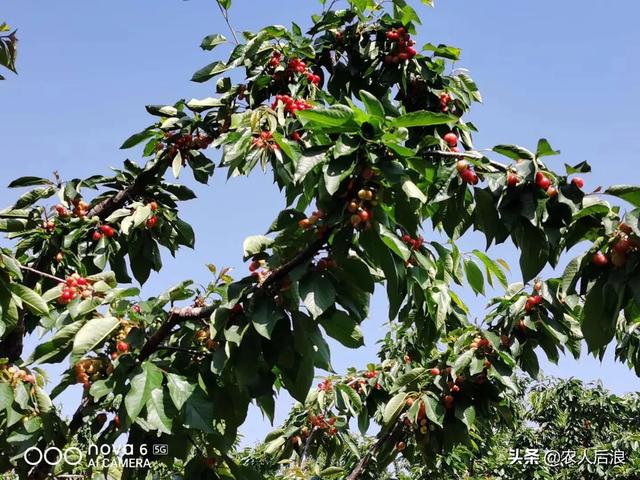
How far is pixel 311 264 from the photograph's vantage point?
202 centimetres

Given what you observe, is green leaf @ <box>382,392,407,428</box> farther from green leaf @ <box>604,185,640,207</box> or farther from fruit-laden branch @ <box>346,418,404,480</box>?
green leaf @ <box>604,185,640,207</box>

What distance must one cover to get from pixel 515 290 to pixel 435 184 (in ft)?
5.41

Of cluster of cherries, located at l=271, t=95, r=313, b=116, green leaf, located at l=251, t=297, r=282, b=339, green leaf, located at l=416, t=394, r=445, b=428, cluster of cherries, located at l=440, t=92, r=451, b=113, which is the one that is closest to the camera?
green leaf, located at l=251, t=297, r=282, b=339

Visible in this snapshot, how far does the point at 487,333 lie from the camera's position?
3.30m

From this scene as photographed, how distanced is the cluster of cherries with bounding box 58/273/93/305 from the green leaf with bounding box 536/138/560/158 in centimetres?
144

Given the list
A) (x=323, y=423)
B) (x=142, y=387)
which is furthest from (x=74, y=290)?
(x=323, y=423)

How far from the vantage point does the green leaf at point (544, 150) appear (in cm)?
183

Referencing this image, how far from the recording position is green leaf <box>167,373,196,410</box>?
2.07 meters

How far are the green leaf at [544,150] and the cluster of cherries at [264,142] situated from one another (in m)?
1.01

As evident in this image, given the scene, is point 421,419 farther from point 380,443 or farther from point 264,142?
point 264,142

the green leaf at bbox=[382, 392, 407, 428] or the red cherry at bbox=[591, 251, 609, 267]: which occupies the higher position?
the green leaf at bbox=[382, 392, 407, 428]

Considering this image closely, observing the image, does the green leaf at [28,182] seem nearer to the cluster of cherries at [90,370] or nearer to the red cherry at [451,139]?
the cluster of cherries at [90,370]

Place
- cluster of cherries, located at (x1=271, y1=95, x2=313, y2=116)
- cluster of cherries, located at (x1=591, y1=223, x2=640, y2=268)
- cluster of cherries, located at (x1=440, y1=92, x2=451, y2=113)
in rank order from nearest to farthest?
1. cluster of cherries, located at (x1=591, y1=223, x2=640, y2=268)
2. cluster of cherries, located at (x1=271, y1=95, x2=313, y2=116)
3. cluster of cherries, located at (x1=440, y1=92, x2=451, y2=113)

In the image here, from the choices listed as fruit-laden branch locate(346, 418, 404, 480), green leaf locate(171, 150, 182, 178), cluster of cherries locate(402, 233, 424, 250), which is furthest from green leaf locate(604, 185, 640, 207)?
fruit-laden branch locate(346, 418, 404, 480)
